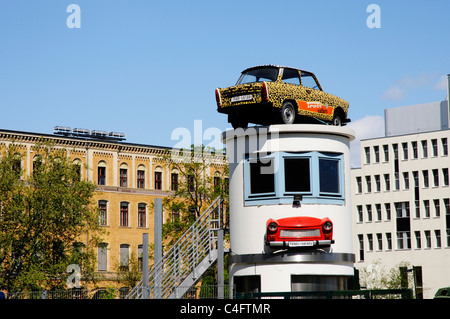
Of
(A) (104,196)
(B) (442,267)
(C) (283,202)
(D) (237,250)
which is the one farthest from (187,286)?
(B) (442,267)

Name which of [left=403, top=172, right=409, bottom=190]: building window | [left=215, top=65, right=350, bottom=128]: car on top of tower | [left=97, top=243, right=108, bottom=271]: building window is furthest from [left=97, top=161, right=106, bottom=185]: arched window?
[left=215, top=65, right=350, bottom=128]: car on top of tower

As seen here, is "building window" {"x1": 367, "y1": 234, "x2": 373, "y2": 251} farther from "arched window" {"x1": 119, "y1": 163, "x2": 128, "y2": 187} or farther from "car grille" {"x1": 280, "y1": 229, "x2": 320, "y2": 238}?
"car grille" {"x1": 280, "y1": 229, "x2": 320, "y2": 238}

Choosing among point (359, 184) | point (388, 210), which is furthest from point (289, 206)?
point (359, 184)

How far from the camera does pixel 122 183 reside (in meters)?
90.8

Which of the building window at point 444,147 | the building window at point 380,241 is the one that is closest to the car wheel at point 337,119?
the building window at point 444,147

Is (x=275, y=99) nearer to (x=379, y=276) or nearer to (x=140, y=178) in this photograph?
(x=140, y=178)

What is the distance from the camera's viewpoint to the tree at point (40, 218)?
208 feet

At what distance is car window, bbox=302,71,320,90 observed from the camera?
27922mm

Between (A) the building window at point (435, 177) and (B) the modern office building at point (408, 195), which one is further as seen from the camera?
(A) the building window at point (435, 177)

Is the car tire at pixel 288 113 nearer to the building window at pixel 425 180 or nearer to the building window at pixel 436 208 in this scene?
the building window at pixel 436 208

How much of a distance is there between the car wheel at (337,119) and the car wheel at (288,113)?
2.11m

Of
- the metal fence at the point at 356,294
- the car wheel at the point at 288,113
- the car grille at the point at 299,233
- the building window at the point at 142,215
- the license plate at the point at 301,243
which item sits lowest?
the metal fence at the point at 356,294

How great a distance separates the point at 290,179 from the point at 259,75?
12.8 ft

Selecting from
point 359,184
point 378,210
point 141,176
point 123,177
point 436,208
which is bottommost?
point 436,208
